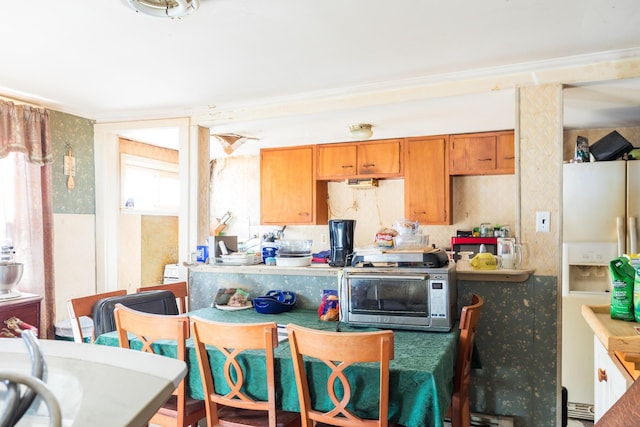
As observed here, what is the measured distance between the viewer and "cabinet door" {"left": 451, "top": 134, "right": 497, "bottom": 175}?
4.02 m

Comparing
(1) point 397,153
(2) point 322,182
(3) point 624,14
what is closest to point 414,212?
(1) point 397,153

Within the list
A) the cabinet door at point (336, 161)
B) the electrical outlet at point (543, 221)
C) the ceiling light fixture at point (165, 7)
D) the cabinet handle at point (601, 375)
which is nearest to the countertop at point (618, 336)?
the cabinet handle at point (601, 375)

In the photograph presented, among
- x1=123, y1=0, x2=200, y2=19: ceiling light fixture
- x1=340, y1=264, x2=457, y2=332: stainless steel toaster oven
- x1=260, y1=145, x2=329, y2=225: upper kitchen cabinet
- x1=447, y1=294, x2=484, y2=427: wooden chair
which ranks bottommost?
x1=447, y1=294, x2=484, y2=427: wooden chair

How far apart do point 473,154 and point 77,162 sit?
3.41 m

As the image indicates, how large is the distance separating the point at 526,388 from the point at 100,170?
3.44m

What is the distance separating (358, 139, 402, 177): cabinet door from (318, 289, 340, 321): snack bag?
2.13 meters

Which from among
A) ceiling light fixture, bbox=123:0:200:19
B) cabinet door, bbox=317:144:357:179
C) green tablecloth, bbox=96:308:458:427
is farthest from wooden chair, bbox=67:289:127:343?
cabinet door, bbox=317:144:357:179

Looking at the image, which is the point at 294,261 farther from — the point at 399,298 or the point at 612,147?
the point at 612,147

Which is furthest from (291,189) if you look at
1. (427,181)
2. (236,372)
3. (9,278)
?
(236,372)

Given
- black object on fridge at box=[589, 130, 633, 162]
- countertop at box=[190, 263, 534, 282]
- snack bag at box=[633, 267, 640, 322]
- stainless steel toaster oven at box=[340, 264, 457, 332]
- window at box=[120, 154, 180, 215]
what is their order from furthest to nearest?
window at box=[120, 154, 180, 215] < black object on fridge at box=[589, 130, 633, 162] < countertop at box=[190, 263, 534, 282] < stainless steel toaster oven at box=[340, 264, 457, 332] < snack bag at box=[633, 267, 640, 322]

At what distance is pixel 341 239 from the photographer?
2555mm

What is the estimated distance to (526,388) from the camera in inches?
95.2

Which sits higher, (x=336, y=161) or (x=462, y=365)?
(x=336, y=161)

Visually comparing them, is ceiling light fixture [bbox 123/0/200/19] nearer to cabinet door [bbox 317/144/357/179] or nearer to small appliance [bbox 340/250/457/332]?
small appliance [bbox 340/250/457/332]
